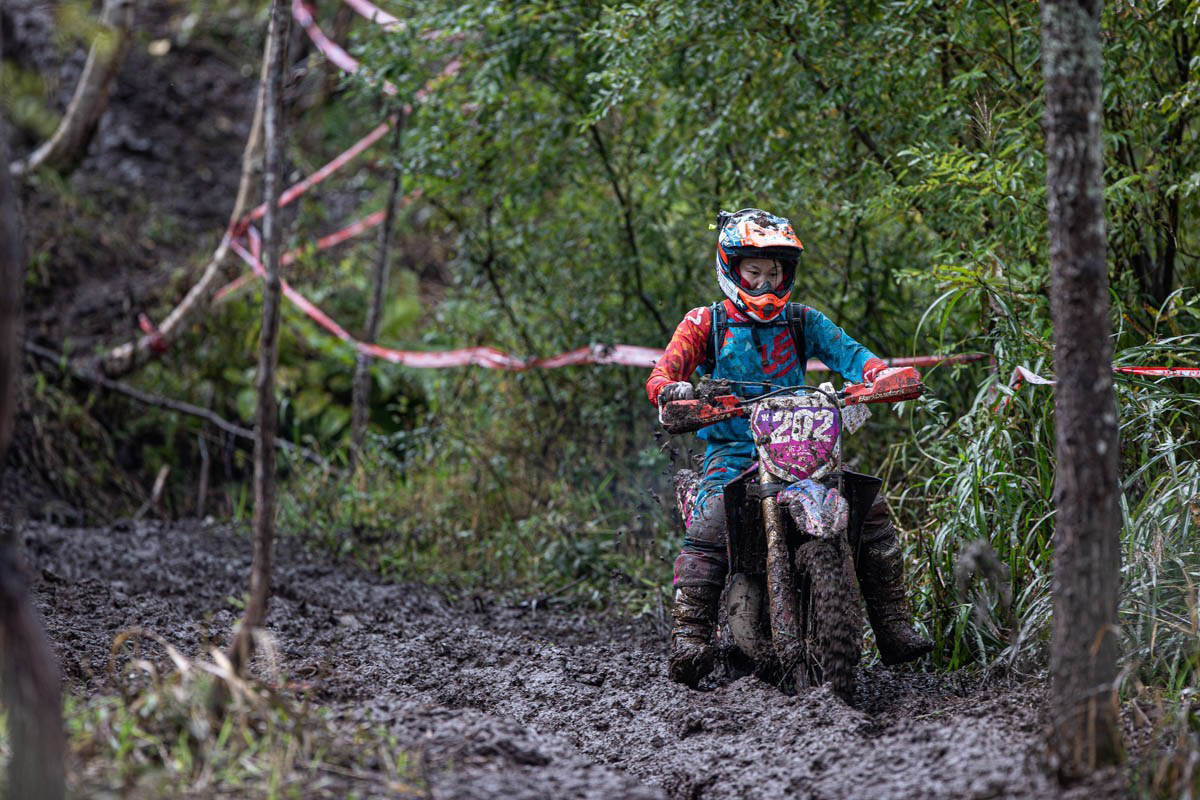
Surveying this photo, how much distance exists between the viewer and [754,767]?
12.2ft

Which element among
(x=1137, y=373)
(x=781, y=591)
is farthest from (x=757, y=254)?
(x=1137, y=373)

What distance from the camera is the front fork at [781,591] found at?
4.37 m

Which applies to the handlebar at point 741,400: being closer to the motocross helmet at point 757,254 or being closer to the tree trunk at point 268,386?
the motocross helmet at point 757,254

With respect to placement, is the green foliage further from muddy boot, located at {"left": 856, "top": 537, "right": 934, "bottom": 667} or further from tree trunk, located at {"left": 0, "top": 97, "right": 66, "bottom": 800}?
tree trunk, located at {"left": 0, "top": 97, "right": 66, "bottom": 800}

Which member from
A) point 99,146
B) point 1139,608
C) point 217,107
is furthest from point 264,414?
point 217,107

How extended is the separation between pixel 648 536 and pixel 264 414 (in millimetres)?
4247

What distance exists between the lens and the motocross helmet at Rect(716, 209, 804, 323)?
189 inches

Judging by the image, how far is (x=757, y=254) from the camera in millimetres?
4797

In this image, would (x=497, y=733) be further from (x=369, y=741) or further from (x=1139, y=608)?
(x=1139, y=608)

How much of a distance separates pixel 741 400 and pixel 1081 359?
1586mm

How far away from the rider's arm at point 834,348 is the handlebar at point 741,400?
0.92 ft

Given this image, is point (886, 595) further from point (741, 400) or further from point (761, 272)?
point (761, 272)

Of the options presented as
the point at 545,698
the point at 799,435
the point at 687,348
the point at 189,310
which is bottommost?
the point at 545,698

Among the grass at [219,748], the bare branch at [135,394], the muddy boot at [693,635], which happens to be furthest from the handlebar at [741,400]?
the bare branch at [135,394]
